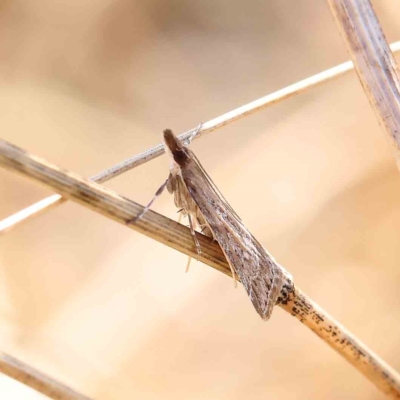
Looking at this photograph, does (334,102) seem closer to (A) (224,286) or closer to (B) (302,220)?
(B) (302,220)

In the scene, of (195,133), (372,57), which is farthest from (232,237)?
(372,57)

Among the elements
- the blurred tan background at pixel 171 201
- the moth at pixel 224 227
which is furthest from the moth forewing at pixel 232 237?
the blurred tan background at pixel 171 201

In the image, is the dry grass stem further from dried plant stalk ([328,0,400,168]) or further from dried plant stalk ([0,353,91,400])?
dried plant stalk ([0,353,91,400])

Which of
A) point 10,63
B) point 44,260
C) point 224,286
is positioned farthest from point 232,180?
point 10,63

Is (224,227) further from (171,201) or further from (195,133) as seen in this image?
(171,201)

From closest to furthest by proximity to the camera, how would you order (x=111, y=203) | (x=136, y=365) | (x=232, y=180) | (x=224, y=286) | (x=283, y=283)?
(x=111, y=203) < (x=283, y=283) < (x=136, y=365) < (x=224, y=286) < (x=232, y=180)

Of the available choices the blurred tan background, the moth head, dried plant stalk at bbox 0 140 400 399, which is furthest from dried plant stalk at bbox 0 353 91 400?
the blurred tan background
